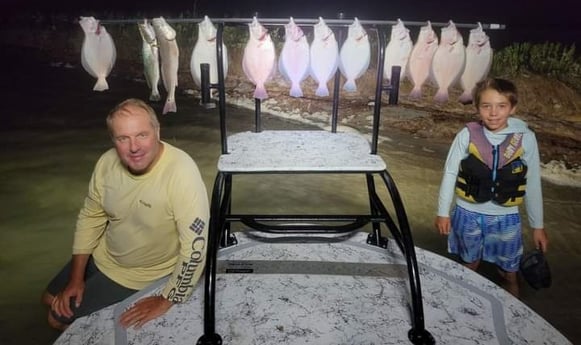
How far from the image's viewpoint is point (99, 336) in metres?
1.91

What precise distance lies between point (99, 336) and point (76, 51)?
15.6 metres

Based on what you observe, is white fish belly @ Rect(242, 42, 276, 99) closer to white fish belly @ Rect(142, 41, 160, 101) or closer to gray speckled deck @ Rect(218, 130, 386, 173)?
gray speckled deck @ Rect(218, 130, 386, 173)

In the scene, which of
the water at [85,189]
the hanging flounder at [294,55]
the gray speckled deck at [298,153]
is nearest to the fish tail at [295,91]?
the hanging flounder at [294,55]

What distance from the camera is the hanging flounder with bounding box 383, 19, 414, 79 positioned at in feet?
9.53

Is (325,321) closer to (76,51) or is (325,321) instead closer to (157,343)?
(157,343)

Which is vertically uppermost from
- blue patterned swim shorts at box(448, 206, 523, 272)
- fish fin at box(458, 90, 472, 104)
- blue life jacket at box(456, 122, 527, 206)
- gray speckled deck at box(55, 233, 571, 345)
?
fish fin at box(458, 90, 472, 104)

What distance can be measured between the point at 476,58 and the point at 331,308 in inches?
79.3

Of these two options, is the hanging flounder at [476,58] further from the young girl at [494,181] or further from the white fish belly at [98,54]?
the white fish belly at [98,54]

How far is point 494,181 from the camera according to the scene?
251 cm

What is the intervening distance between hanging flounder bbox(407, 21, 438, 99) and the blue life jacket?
0.65m

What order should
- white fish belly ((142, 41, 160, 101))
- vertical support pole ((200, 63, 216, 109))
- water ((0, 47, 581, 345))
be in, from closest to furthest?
vertical support pole ((200, 63, 216, 109)) < white fish belly ((142, 41, 160, 101)) < water ((0, 47, 581, 345))

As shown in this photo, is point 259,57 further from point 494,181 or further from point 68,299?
point 68,299

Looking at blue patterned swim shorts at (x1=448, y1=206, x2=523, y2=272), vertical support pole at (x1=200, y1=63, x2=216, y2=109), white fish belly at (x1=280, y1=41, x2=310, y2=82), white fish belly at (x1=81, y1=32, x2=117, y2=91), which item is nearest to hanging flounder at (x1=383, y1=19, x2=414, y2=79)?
white fish belly at (x1=280, y1=41, x2=310, y2=82)

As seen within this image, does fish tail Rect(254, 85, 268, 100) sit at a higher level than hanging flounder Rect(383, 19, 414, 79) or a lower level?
lower
